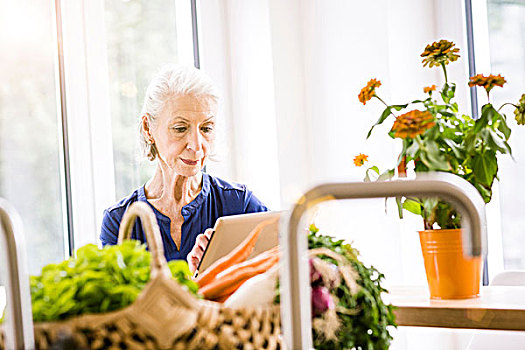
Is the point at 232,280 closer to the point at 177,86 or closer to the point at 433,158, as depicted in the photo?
the point at 433,158

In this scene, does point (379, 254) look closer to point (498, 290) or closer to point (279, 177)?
point (279, 177)

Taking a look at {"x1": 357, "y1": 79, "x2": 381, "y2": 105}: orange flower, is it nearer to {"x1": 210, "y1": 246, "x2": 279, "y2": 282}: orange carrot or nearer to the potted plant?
the potted plant

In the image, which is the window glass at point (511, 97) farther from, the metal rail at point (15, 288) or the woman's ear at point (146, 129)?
the metal rail at point (15, 288)

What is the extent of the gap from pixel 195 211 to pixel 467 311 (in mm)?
1037

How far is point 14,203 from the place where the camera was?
1785mm

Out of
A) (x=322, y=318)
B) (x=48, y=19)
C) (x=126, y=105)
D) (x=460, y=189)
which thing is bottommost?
(x=322, y=318)

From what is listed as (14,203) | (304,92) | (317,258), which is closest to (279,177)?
(304,92)

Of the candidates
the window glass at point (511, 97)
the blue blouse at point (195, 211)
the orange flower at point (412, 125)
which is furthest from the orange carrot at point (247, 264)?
the window glass at point (511, 97)

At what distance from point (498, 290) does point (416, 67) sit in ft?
3.71

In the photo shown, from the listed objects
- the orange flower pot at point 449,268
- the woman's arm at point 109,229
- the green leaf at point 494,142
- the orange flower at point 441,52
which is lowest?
the orange flower pot at point 449,268

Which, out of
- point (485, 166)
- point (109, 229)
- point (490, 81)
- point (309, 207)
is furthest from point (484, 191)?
point (109, 229)

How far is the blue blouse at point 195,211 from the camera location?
184 centimetres

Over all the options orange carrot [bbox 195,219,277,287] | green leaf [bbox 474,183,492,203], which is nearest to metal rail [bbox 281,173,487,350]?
orange carrot [bbox 195,219,277,287]

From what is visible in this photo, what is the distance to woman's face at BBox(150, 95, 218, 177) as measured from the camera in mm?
1864
